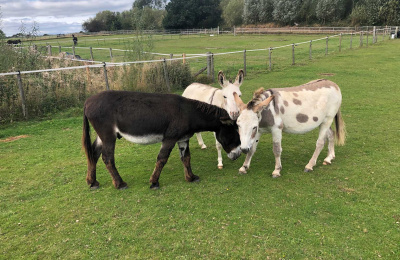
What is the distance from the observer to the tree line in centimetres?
5472

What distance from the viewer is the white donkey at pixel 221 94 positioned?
17.0 feet

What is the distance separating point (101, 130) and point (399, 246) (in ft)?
15.0

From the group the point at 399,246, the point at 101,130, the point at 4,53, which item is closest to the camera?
the point at 399,246

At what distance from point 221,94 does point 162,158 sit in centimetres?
216

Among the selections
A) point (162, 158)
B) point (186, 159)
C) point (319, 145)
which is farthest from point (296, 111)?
point (162, 158)

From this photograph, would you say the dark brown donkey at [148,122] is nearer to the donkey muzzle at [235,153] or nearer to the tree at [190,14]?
the donkey muzzle at [235,153]

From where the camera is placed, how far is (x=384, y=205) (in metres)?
4.14

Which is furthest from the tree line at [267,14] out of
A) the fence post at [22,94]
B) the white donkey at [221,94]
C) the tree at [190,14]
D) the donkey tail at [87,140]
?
the donkey tail at [87,140]

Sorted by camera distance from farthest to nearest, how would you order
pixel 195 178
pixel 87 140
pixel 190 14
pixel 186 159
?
1. pixel 190 14
2. pixel 195 178
3. pixel 186 159
4. pixel 87 140

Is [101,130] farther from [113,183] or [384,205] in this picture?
[384,205]

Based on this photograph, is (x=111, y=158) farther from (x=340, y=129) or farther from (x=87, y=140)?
(x=340, y=129)

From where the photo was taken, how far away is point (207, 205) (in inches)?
172

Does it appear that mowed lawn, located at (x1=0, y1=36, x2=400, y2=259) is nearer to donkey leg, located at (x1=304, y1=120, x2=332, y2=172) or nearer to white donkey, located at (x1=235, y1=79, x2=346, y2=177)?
donkey leg, located at (x1=304, y1=120, x2=332, y2=172)

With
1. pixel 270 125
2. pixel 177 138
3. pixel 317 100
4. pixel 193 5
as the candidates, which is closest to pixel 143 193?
pixel 177 138
